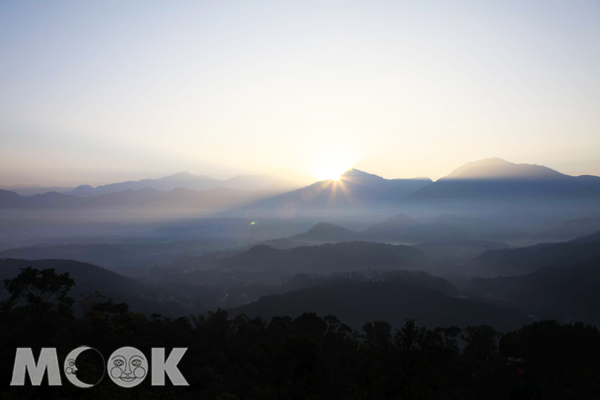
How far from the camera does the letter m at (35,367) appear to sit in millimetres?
25656

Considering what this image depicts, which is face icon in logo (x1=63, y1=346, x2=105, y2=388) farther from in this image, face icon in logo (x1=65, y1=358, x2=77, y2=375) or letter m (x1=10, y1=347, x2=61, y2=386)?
letter m (x1=10, y1=347, x2=61, y2=386)

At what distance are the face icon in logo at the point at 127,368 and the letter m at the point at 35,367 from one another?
4.51 m

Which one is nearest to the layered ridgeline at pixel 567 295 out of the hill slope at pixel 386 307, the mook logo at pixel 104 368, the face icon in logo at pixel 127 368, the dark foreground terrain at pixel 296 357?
the hill slope at pixel 386 307

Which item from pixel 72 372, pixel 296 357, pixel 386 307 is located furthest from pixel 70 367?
pixel 386 307

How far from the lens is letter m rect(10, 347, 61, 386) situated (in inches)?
1010

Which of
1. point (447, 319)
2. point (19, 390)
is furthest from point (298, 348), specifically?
point (447, 319)

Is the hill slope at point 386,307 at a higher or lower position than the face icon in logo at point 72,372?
lower

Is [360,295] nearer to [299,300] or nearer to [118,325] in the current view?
[299,300]

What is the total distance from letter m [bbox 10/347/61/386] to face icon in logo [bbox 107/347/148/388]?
451 cm

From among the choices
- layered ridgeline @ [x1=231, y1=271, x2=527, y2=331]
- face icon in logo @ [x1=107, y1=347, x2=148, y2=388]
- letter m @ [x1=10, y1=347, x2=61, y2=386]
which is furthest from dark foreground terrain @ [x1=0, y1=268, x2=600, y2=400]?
layered ridgeline @ [x1=231, y1=271, x2=527, y2=331]

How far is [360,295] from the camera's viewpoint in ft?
562

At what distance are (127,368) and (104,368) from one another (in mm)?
2122

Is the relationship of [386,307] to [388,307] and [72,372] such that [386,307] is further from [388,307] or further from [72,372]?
[72,372]

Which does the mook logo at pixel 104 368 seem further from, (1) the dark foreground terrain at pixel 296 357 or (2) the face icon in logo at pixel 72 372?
(1) the dark foreground terrain at pixel 296 357
